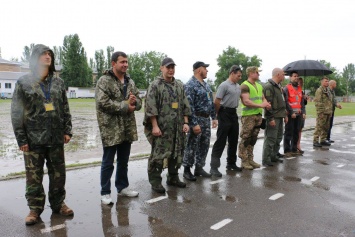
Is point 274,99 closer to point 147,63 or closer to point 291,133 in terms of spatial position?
point 291,133

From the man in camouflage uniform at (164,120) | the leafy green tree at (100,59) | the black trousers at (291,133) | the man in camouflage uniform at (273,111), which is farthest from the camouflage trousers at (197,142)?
the leafy green tree at (100,59)

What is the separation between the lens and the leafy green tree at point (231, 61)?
76.1m

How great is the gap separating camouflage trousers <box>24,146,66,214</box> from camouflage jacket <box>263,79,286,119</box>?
4.66 meters

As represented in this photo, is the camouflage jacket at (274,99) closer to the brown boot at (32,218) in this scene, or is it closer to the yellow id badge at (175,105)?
the yellow id badge at (175,105)

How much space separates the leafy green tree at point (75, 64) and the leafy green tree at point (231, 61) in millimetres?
31232

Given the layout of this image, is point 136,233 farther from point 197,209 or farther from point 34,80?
point 34,80

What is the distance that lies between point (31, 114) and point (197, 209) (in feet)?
7.93

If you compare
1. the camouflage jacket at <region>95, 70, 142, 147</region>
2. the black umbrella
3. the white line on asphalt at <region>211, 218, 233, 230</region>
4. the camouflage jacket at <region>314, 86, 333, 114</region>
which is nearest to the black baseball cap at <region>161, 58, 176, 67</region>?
the camouflage jacket at <region>95, 70, 142, 147</region>

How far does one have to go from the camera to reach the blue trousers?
466 cm

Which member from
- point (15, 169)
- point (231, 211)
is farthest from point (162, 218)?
point (15, 169)

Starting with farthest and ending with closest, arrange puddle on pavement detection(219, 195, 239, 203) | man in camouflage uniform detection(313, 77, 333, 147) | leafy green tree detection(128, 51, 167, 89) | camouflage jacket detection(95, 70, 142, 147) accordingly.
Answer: leafy green tree detection(128, 51, 167, 89), man in camouflage uniform detection(313, 77, 333, 147), puddle on pavement detection(219, 195, 239, 203), camouflage jacket detection(95, 70, 142, 147)

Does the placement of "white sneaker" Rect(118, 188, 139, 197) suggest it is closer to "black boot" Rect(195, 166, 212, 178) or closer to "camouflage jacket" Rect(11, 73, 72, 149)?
"camouflage jacket" Rect(11, 73, 72, 149)

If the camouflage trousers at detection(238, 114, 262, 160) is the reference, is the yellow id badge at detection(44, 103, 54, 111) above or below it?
above

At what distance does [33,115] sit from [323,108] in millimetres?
8359
